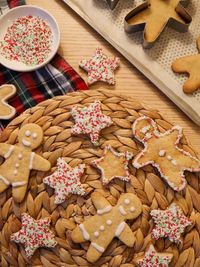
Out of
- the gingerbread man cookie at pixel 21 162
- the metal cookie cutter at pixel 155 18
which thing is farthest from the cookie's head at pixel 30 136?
the metal cookie cutter at pixel 155 18

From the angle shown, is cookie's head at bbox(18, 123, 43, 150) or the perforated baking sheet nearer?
cookie's head at bbox(18, 123, 43, 150)

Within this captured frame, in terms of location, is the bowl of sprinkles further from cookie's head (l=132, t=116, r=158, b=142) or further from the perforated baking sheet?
cookie's head (l=132, t=116, r=158, b=142)

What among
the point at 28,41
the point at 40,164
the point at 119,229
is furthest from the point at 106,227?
the point at 28,41

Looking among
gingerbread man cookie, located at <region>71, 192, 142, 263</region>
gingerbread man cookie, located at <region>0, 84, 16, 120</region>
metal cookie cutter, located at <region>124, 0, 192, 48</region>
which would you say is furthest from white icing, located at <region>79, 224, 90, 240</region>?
metal cookie cutter, located at <region>124, 0, 192, 48</region>

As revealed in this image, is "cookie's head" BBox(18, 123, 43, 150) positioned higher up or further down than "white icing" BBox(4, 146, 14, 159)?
higher up

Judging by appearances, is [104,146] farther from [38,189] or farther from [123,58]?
[123,58]

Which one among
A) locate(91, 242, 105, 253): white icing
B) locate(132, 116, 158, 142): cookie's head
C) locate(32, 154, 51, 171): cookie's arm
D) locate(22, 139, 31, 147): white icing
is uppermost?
locate(132, 116, 158, 142): cookie's head

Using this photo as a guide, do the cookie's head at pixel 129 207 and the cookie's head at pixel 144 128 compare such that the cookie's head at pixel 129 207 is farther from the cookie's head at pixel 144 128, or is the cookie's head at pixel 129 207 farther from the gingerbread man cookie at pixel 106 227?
the cookie's head at pixel 144 128
